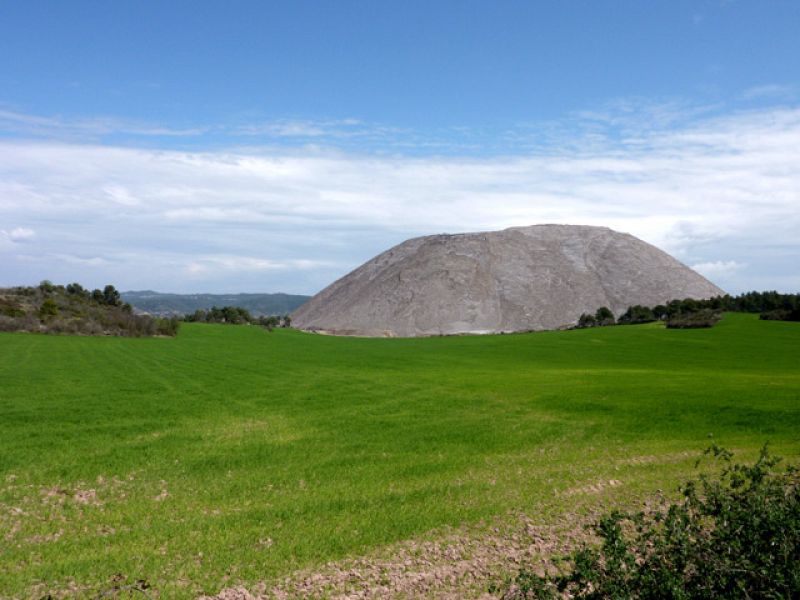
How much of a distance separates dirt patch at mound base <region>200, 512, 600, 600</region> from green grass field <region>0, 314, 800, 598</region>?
442 mm

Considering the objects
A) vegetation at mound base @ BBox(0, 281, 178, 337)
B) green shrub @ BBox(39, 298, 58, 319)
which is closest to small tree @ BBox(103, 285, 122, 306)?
vegetation at mound base @ BBox(0, 281, 178, 337)

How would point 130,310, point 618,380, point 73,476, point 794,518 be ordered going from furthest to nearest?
1. point 130,310
2. point 618,380
3. point 73,476
4. point 794,518

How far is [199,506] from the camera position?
12008 mm

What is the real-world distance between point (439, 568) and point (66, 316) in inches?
2955

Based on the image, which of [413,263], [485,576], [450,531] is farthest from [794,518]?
[413,263]

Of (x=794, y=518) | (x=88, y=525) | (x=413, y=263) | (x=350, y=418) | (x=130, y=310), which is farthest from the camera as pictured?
(x=413, y=263)

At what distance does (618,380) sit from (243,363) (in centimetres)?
2505

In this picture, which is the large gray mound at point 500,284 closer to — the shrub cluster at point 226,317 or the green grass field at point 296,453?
the shrub cluster at point 226,317

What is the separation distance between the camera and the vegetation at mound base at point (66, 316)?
67669 millimetres

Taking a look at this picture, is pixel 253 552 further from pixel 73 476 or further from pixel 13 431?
pixel 13 431

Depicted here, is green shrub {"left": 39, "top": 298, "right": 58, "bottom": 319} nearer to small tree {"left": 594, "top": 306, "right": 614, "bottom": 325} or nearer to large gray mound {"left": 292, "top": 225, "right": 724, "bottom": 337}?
large gray mound {"left": 292, "top": 225, "right": 724, "bottom": 337}

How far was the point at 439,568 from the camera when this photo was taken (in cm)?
945

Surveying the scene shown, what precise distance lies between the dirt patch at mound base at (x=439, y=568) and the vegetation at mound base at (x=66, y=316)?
68.6m

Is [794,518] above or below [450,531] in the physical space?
above
